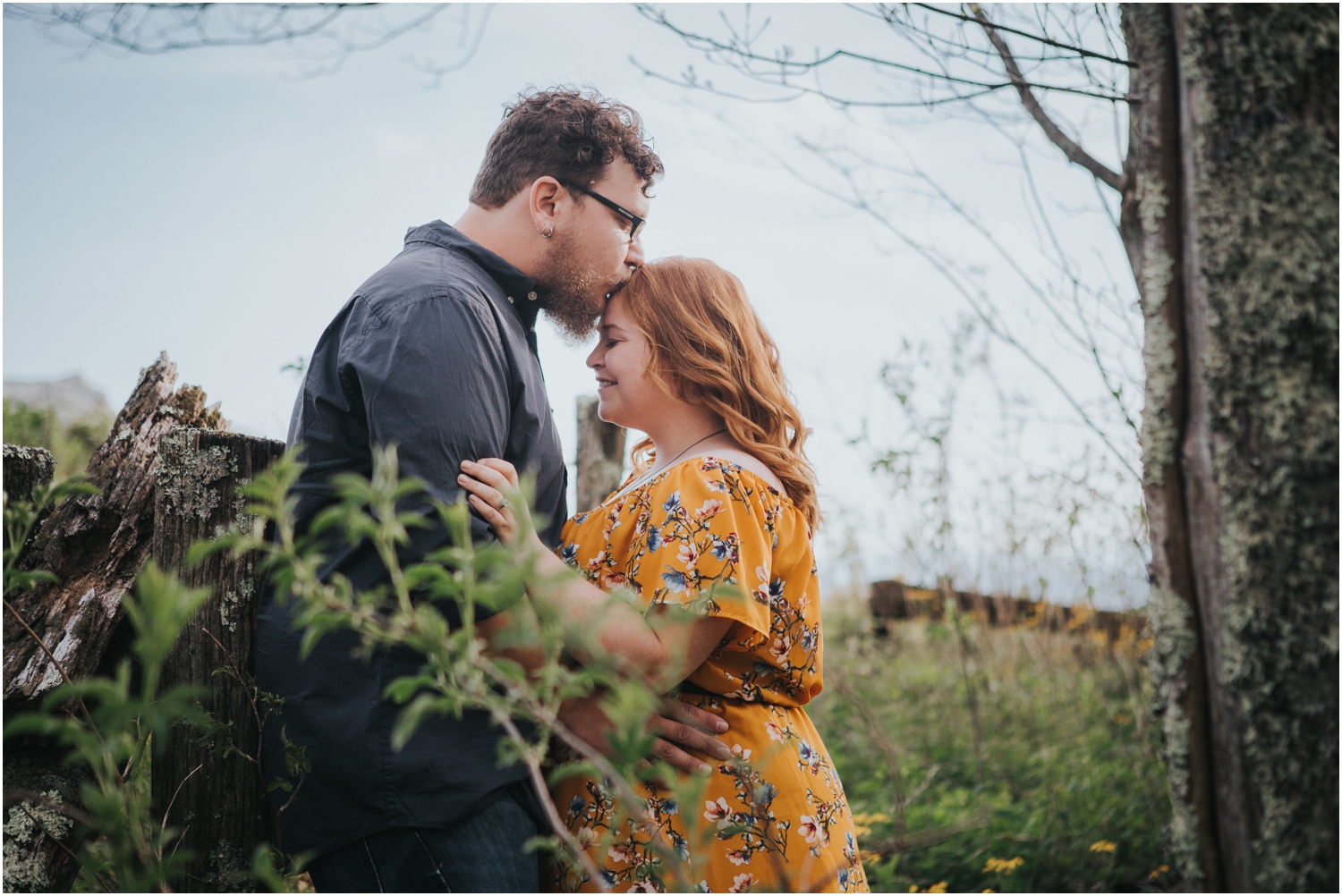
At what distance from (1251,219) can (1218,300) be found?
0.12 metres

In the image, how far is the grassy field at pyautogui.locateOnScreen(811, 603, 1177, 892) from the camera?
3.29m

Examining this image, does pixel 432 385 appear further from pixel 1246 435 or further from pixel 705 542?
pixel 1246 435

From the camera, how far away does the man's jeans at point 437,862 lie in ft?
5.04

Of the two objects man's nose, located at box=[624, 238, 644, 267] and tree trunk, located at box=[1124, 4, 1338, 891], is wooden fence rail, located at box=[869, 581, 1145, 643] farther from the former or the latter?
tree trunk, located at box=[1124, 4, 1338, 891]

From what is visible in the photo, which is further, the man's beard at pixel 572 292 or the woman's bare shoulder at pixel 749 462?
the man's beard at pixel 572 292

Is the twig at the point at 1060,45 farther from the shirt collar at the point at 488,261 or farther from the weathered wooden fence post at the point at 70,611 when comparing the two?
the weathered wooden fence post at the point at 70,611

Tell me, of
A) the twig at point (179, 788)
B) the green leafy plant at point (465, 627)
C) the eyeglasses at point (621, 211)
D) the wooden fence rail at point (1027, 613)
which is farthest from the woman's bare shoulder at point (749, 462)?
the wooden fence rail at point (1027, 613)

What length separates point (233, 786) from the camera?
1.71 m

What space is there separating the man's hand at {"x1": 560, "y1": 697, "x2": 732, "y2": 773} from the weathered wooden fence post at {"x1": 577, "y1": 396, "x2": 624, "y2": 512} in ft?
7.59

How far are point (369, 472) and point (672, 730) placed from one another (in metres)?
0.85

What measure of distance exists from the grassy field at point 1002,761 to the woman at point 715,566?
1270 mm

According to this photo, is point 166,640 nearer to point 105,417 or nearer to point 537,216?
point 537,216

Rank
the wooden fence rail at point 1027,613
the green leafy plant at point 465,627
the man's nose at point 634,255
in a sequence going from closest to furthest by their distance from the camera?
the green leafy plant at point 465,627, the man's nose at point 634,255, the wooden fence rail at point 1027,613

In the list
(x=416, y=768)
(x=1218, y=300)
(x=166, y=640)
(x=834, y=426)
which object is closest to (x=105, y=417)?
(x=834, y=426)
